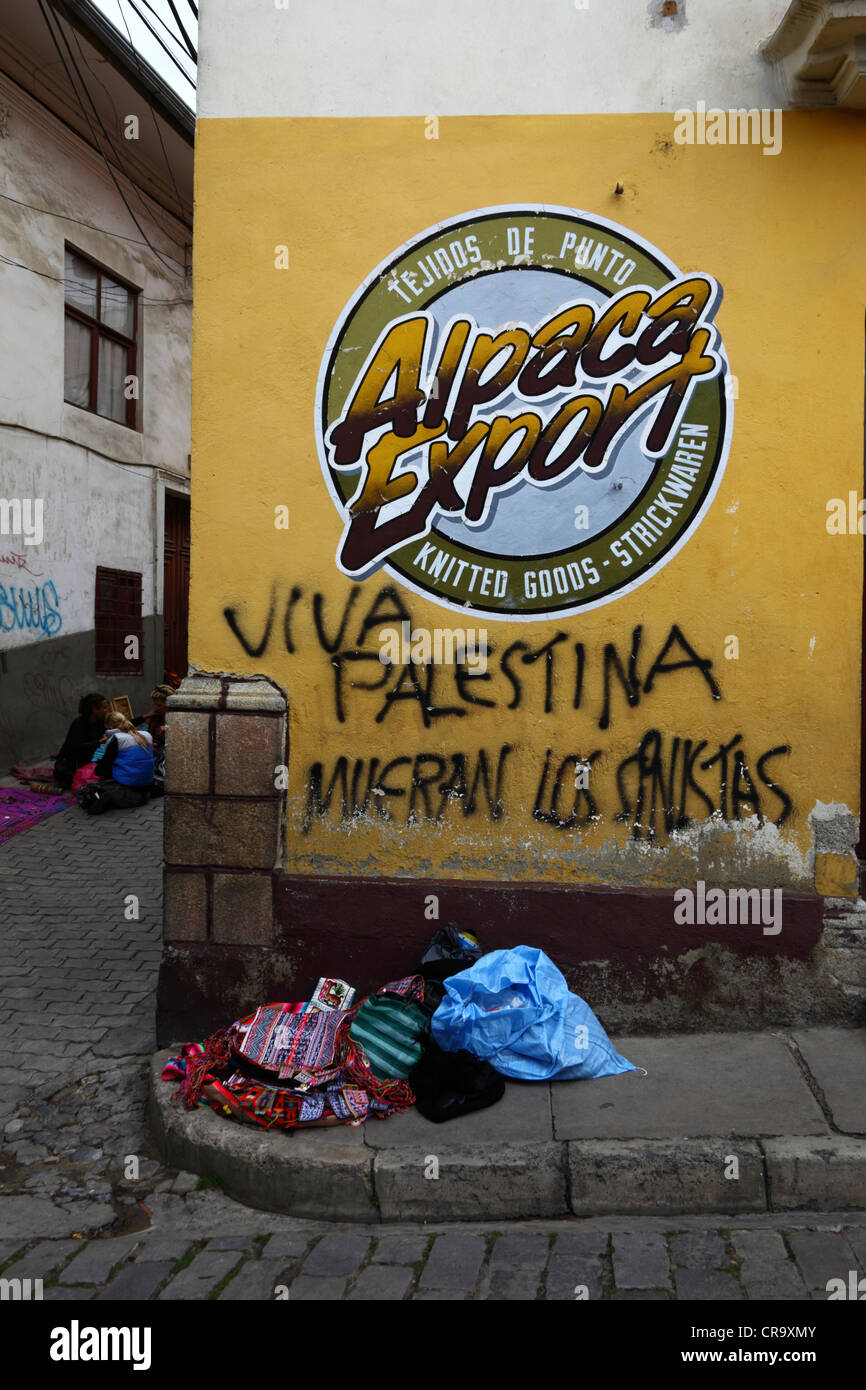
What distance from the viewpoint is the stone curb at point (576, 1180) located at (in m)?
3.37

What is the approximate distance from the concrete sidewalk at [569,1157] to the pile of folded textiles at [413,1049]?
8 cm

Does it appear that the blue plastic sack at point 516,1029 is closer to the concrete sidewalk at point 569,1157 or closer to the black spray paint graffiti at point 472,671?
the concrete sidewalk at point 569,1157

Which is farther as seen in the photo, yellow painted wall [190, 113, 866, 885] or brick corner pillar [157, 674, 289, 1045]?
brick corner pillar [157, 674, 289, 1045]

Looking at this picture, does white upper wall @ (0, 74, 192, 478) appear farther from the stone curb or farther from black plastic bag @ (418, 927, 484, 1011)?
the stone curb

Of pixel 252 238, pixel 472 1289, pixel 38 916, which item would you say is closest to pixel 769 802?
pixel 472 1289

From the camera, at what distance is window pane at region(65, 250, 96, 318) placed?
37.6ft

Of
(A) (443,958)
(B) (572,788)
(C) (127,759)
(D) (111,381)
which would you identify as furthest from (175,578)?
(A) (443,958)

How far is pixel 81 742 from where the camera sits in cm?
1032

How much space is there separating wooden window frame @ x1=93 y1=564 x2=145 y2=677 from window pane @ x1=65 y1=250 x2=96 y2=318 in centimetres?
299

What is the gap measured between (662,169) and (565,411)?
107 centimetres

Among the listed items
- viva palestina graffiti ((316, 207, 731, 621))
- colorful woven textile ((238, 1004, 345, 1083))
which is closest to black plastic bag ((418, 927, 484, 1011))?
colorful woven textile ((238, 1004, 345, 1083))

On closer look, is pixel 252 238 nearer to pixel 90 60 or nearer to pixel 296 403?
pixel 296 403

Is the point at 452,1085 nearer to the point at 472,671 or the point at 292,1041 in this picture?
the point at 292,1041

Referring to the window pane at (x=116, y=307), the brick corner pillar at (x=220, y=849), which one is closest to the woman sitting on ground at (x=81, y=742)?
the window pane at (x=116, y=307)
